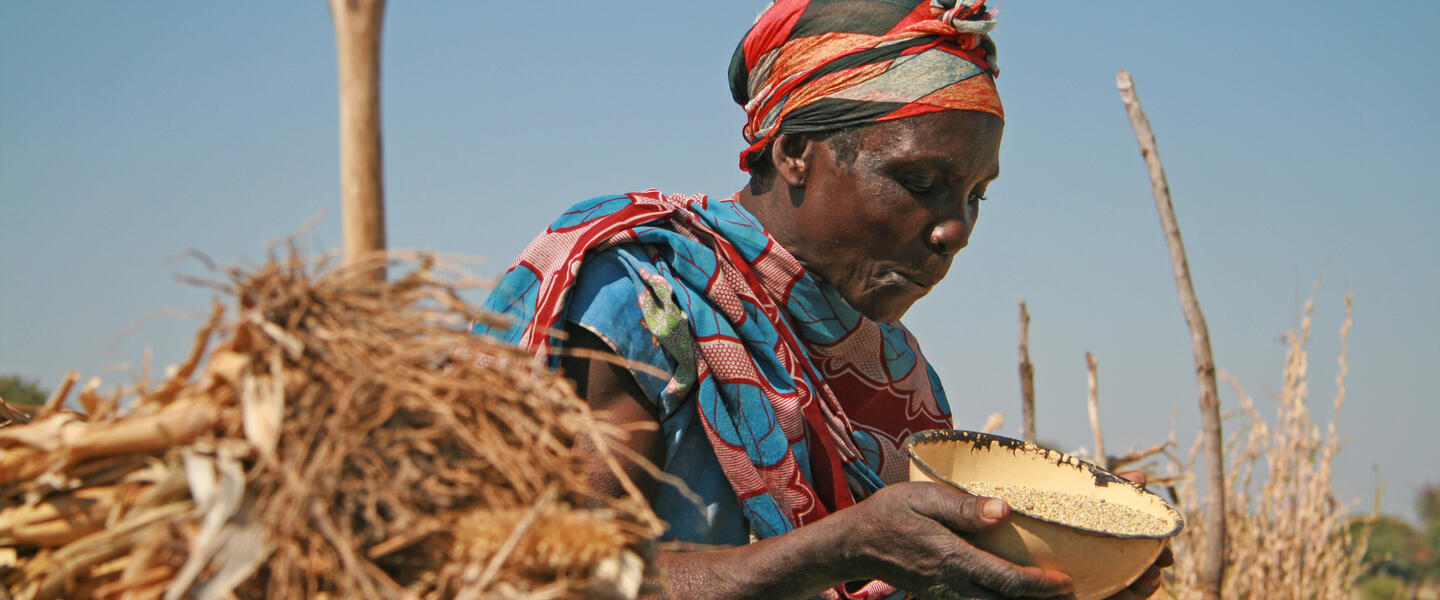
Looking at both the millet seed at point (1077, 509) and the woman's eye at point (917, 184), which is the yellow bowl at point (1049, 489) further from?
the woman's eye at point (917, 184)

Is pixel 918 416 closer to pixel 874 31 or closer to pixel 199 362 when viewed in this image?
pixel 874 31

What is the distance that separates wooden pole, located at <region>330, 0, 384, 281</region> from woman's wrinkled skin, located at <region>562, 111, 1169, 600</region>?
2.75 meters

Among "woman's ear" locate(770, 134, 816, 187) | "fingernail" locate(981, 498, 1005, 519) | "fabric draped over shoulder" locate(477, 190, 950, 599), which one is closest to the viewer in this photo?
"fingernail" locate(981, 498, 1005, 519)

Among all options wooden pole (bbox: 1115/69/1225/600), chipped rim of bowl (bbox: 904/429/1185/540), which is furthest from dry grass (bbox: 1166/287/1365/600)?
chipped rim of bowl (bbox: 904/429/1185/540)

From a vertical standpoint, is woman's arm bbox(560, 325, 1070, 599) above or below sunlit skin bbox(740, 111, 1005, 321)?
below

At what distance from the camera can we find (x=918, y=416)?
3.00 meters

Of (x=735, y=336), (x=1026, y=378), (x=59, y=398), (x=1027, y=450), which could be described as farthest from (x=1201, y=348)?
(x=59, y=398)

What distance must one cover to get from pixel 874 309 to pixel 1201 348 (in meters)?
3.55

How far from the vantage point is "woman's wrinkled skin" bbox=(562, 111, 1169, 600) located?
195 cm

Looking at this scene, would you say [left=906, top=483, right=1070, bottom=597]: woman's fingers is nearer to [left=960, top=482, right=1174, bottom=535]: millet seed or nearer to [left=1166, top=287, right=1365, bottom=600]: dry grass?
[left=960, top=482, right=1174, bottom=535]: millet seed

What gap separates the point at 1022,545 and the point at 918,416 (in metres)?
1.10

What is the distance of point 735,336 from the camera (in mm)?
2414

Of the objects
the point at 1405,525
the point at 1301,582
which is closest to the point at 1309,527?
the point at 1301,582

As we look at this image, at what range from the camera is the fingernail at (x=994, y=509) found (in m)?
1.86
